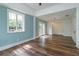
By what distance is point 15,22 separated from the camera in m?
4.65

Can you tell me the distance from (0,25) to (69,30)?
23.4 ft

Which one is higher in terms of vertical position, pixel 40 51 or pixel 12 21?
pixel 12 21

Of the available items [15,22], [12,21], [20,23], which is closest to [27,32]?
[20,23]

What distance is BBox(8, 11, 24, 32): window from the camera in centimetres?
Answer: 414

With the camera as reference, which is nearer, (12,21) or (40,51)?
(40,51)

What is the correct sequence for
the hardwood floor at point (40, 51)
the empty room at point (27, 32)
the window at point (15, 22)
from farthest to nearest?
the window at point (15, 22) < the empty room at point (27, 32) < the hardwood floor at point (40, 51)

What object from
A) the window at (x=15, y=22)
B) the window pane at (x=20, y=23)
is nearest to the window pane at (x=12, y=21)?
the window at (x=15, y=22)

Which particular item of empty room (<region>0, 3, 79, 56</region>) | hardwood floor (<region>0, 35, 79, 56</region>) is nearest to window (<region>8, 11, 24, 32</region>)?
empty room (<region>0, 3, 79, 56</region>)

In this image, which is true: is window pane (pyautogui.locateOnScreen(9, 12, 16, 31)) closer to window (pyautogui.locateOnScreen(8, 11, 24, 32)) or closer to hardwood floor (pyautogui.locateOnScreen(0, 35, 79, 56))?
window (pyautogui.locateOnScreen(8, 11, 24, 32))

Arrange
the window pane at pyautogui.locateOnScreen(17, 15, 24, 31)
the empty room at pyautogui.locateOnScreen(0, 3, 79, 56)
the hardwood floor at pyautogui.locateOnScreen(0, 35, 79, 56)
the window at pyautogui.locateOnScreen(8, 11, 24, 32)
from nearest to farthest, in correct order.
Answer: the hardwood floor at pyautogui.locateOnScreen(0, 35, 79, 56)
the empty room at pyautogui.locateOnScreen(0, 3, 79, 56)
the window at pyautogui.locateOnScreen(8, 11, 24, 32)
the window pane at pyautogui.locateOnScreen(17, 15, 24, 31)

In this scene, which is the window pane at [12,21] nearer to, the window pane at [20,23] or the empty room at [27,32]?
the empty room at [27,32]

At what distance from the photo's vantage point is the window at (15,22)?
163 inches

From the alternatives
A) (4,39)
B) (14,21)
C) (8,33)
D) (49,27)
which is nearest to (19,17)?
(14,21)

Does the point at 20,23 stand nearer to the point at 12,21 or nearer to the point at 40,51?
the point at 12,21
